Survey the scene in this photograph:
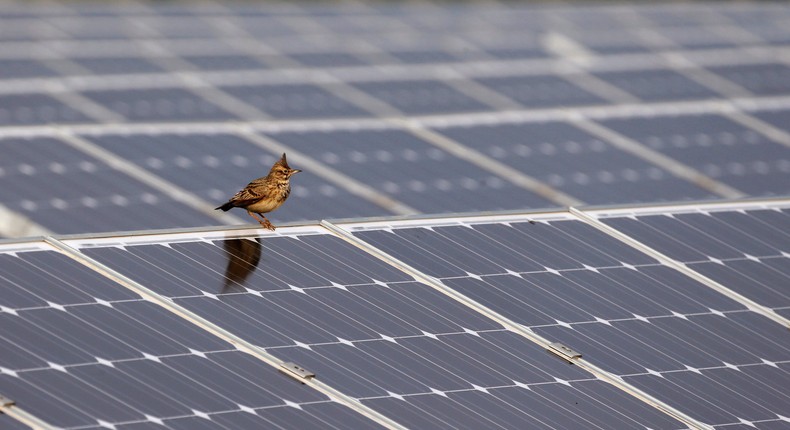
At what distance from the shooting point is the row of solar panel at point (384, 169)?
33.1 metres

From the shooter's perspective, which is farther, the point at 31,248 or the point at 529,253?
the point at 529,253

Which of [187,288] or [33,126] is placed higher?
[33,126]

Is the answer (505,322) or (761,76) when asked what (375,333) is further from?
(761,76)

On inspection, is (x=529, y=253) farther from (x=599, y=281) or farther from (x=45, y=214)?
(x=45, y=214)

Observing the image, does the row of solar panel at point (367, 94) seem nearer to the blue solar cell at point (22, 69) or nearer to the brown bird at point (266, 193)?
the blue solar cell at point (22, 69)

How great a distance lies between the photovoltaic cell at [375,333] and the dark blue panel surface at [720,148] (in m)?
Answer: 21.5

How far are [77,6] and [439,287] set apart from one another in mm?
40265

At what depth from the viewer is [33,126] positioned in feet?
121

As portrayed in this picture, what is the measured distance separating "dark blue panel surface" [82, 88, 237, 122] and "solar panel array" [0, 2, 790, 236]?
9 centimetres

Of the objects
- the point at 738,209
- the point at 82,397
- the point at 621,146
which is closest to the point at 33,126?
the point at 621,146

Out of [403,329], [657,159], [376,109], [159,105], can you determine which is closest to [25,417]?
[403,329]

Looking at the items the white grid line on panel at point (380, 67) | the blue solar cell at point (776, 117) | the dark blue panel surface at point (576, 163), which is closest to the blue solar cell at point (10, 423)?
the dark blue panel surface at point (576, 163)

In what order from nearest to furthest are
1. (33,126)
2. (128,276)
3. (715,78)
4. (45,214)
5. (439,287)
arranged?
(128,276) < (439,287) < (45,214) < (33,126) < (715,78)

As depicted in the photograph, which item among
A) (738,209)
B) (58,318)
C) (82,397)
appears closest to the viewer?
(82,397)
